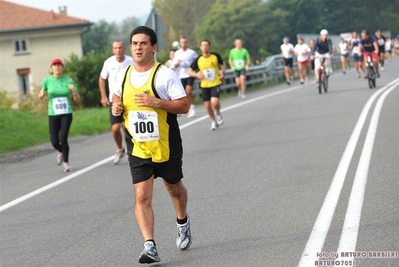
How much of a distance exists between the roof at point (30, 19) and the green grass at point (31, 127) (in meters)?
41.8

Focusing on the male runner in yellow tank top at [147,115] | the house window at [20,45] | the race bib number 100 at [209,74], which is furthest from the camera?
the house window at [20,45]

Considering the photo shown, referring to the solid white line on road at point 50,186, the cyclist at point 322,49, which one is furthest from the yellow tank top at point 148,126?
the cyclist at point 322,49

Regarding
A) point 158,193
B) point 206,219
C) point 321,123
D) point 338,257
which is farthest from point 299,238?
point 321,123

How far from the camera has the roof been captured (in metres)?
64.9

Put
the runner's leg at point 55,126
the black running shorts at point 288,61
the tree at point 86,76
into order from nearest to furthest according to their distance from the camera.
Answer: the runner's leg at point 55,126 < the tree at point 86,76 < the black running shorts at point 288,61

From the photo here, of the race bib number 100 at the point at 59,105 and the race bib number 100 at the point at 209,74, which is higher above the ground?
the race bib number 100 at the point at 209,74

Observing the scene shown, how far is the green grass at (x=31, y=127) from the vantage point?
18103mm

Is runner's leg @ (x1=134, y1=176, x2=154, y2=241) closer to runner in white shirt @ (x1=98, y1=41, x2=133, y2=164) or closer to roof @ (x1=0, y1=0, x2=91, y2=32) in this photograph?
runner in white shirt @ (x1=98, y1=41, x2=133, y2=164)

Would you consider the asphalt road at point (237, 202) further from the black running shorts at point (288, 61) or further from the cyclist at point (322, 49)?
the black running shorts at point (288, 61)

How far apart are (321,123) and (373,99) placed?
16.7 ft

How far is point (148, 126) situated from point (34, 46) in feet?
199

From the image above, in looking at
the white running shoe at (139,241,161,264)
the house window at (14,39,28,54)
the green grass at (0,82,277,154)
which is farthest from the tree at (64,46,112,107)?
the house window at (14,39,28,54)

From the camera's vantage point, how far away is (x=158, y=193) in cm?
991

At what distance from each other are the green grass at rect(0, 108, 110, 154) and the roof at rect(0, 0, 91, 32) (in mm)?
41778
